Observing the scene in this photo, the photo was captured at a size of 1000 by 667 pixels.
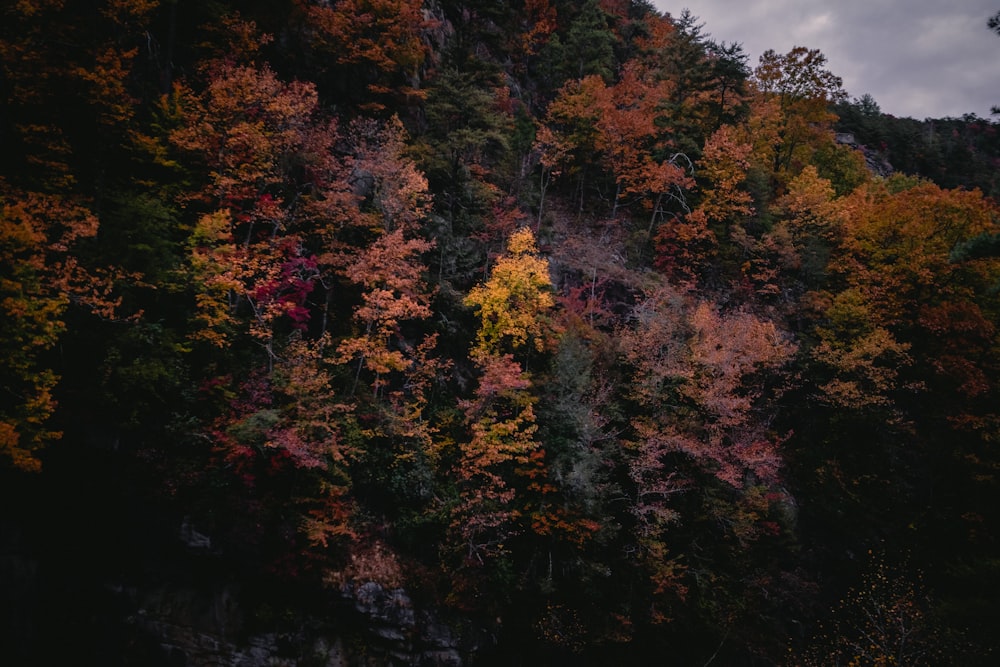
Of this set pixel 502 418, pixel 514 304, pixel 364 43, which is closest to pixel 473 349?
pixel 514 304

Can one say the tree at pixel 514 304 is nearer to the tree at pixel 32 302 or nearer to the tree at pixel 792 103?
the tree at pixel 32 302

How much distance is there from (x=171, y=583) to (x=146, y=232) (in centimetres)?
1082

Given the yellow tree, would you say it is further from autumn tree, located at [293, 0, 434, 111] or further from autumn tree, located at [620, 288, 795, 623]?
autumn tree, located at [293, 0, 434, 111]

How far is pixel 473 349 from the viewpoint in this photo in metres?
20.0

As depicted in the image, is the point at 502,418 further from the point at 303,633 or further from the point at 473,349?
the point at 303,633

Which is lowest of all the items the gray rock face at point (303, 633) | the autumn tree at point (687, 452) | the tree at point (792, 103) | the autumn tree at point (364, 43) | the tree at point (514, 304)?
the gray rock face at point (303, 633)

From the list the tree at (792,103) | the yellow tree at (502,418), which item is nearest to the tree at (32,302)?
the yellow tree at (502,418)

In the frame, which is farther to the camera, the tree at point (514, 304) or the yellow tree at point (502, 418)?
the tree at point (514, 304)

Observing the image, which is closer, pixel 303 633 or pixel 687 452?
pixel 303 633

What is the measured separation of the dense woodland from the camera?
13.7 m

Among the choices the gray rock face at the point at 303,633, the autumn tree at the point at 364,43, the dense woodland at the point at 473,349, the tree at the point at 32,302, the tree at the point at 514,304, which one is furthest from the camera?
the autumn tree at the point at 364,43

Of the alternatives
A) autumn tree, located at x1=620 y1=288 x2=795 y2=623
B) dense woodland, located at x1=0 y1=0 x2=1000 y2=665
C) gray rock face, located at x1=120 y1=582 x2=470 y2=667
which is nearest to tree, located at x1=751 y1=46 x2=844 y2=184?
dense woodland, located at x1=0 y1=0 x2=1000 y2=665

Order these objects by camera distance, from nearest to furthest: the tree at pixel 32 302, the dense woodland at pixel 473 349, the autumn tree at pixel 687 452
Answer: the tree at pixel 32 302 < the dense woodland at pixel 473 349 < the autumn tree at pixel 687 452

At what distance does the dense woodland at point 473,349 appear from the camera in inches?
540
